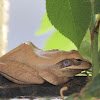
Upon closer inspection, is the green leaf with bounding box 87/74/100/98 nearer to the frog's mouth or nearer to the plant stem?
the plant stem

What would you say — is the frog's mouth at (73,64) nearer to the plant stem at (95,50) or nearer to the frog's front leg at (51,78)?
the frog's front leg at (51,78)

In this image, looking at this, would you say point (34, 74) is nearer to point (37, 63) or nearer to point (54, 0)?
point (37, 63)

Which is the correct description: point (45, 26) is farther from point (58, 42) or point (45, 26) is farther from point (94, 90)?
point (94, 90)

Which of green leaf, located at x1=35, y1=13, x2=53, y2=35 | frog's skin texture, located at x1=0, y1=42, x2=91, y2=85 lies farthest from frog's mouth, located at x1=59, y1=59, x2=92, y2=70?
green leaf, located at x1=35, y1=13, x2=53, y2=35

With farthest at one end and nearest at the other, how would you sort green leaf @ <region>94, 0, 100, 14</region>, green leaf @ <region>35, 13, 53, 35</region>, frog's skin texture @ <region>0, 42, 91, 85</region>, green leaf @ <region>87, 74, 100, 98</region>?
→ green leaf @ <region>35, 13, 53, 35</region>
frog's skin texture @ <region>0, 42, 91, 85</region>
green leaf @ <region>94, 0, 100, 14</region>
green leaf @ <region>87, 74, 100, 98</region>

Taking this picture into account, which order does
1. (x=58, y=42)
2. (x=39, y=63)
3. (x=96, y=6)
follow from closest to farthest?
1. (x=96, y=6)
2. (x=39, y=63)
3. (x=58, y=42)

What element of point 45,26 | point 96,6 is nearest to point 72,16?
point 96,6
